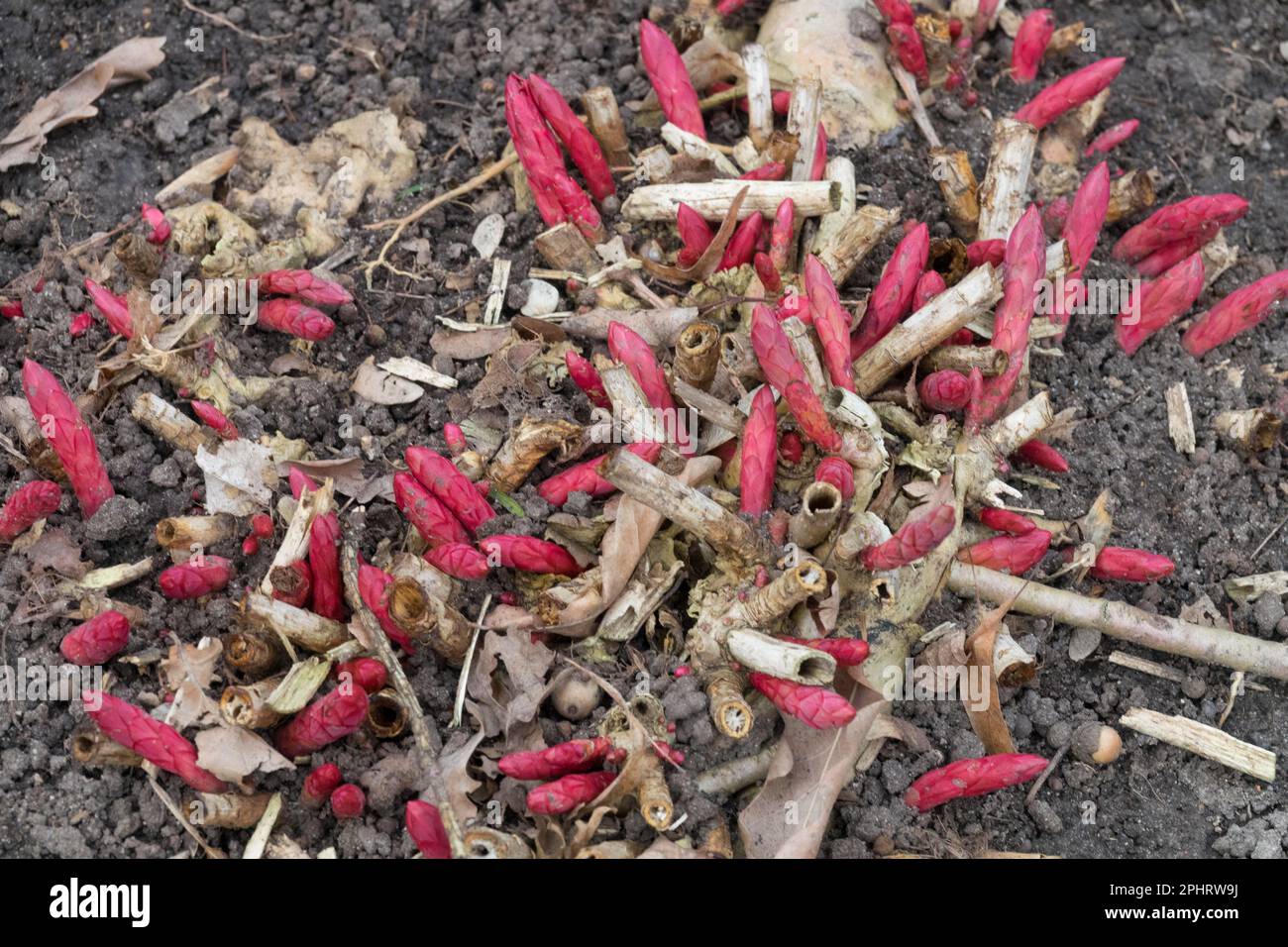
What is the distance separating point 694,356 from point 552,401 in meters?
0.62

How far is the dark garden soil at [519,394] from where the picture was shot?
13.9 ft

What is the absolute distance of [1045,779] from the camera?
441cm

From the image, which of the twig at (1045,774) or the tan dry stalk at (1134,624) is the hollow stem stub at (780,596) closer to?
the tan dry stalk at (1134,624)

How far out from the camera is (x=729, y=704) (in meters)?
4.08

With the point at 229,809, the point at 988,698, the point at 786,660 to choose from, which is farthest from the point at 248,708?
the point at 988,698

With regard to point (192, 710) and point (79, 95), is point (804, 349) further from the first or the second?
point (79, 95)

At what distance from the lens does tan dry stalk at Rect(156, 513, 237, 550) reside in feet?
14.6

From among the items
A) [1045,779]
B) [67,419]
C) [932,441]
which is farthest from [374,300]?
[1045,779]

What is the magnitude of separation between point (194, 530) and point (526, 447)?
4.13ft

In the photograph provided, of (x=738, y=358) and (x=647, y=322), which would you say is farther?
(x=647, y=322)

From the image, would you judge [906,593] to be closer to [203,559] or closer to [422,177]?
[203,559]

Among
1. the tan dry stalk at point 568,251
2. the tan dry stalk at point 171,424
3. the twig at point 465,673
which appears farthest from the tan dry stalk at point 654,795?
the tan dry stalk at point 568,251

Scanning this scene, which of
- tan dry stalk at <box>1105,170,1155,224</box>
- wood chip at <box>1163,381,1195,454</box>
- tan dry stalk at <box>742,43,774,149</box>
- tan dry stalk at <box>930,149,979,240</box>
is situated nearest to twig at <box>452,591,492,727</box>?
tan dry stalk at <box>742,43,774,149</box>
